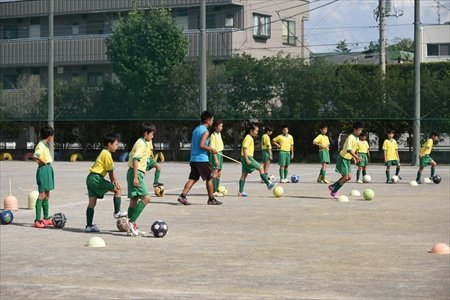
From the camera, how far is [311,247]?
14.1m

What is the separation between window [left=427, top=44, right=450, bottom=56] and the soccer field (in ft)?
242

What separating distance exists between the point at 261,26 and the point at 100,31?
1282cm

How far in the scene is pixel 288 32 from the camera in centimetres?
7638

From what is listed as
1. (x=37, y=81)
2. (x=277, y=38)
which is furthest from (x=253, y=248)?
(x=277, y=38)

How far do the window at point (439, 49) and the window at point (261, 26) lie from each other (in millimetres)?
26180

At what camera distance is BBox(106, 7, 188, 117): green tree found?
2349 inches

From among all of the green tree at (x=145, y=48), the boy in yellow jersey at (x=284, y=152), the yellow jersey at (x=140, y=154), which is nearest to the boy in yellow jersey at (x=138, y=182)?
the yellow jersey at (x=140, y=154)

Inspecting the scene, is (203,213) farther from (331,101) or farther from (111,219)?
(331,101)

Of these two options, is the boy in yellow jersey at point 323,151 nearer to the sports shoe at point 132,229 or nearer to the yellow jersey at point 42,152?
the yellow jersey at point 42,152

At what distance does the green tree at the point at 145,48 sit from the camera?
59.7 metres

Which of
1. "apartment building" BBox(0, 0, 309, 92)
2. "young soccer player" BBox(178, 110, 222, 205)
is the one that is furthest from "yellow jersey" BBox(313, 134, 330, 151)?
"apartment building" BBox(0, 0, 309, 92)

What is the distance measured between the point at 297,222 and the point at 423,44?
8014 centimetres

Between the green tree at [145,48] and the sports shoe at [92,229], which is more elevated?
the green tree at [145,48]

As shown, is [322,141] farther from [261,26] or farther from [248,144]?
[261,26]
